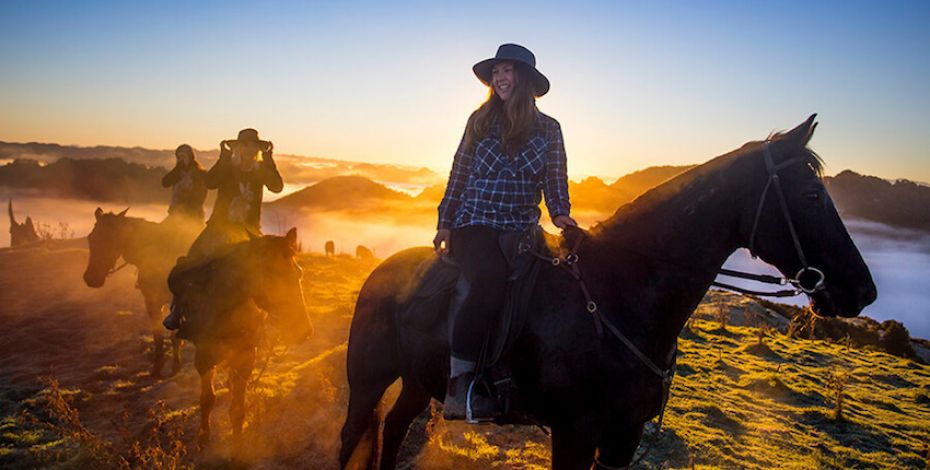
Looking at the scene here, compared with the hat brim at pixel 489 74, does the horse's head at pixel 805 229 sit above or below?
below

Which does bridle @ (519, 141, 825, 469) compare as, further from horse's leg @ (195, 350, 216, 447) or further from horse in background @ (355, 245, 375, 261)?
horse in background @ (355, 245, 375, 261)

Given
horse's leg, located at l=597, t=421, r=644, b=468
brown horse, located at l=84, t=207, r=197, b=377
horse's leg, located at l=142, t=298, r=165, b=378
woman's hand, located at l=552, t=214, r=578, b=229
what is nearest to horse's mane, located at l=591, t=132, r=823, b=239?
woman's hand, located at l=552, t=214, r=578, b=229

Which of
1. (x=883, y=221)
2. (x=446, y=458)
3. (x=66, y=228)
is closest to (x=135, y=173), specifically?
(x=66, y=228)

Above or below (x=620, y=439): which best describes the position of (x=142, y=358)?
below

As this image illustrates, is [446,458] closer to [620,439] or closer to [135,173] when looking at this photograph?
[620,439]

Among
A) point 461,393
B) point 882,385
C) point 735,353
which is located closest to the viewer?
point 461,393

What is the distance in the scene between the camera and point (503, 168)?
12.3ft

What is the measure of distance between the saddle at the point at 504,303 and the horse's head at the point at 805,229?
1.57 metres

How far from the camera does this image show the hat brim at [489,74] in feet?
12.4

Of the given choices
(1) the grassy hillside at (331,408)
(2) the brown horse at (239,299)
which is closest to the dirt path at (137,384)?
(1) the grassy hillside at (331,408)

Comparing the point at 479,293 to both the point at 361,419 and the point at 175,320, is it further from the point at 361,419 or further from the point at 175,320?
the point at 175,320

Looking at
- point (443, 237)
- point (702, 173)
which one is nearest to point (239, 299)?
point (443, 237)

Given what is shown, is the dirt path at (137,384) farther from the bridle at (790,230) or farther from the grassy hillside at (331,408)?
the bridle at (790,230)

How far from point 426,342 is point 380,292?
81cm
